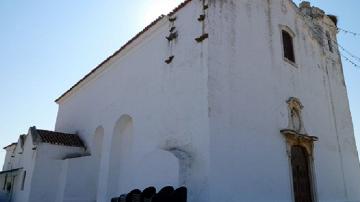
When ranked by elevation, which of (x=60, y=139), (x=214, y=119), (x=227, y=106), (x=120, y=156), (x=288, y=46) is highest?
(x=288, y=46)

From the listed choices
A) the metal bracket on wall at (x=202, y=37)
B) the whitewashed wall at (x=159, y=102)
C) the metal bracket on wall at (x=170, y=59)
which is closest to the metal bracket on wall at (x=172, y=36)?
the whitewashed wall at (x=159, y=102)

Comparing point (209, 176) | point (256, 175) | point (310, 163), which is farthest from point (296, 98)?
point (209, 176)

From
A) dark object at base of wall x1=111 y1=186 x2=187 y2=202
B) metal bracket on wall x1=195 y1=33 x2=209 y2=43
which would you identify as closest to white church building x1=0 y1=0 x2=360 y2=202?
metal bracket on wall x1=195 y1=33 x2=209 y2=43

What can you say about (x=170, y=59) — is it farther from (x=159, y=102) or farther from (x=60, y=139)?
(x=60, y=139)

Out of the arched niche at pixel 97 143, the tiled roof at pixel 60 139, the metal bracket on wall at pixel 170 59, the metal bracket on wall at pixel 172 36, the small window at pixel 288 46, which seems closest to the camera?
the metal bracket on wall at pixel 170 59

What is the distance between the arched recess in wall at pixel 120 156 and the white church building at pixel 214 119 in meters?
0.04

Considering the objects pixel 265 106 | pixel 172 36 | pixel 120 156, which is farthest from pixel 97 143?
pixel 265 106

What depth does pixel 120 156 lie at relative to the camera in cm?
1191

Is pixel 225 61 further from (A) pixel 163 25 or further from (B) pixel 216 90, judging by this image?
(A) pixel 163 25

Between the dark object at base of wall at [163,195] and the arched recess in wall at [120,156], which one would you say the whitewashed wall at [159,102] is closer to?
the arched recess in wall at [120,156]

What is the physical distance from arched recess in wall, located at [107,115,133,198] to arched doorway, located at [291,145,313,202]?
208 inches

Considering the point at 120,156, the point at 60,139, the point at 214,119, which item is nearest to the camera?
the point at 214,119

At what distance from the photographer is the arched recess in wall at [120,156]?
1112cm

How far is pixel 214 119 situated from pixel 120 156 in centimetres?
538
